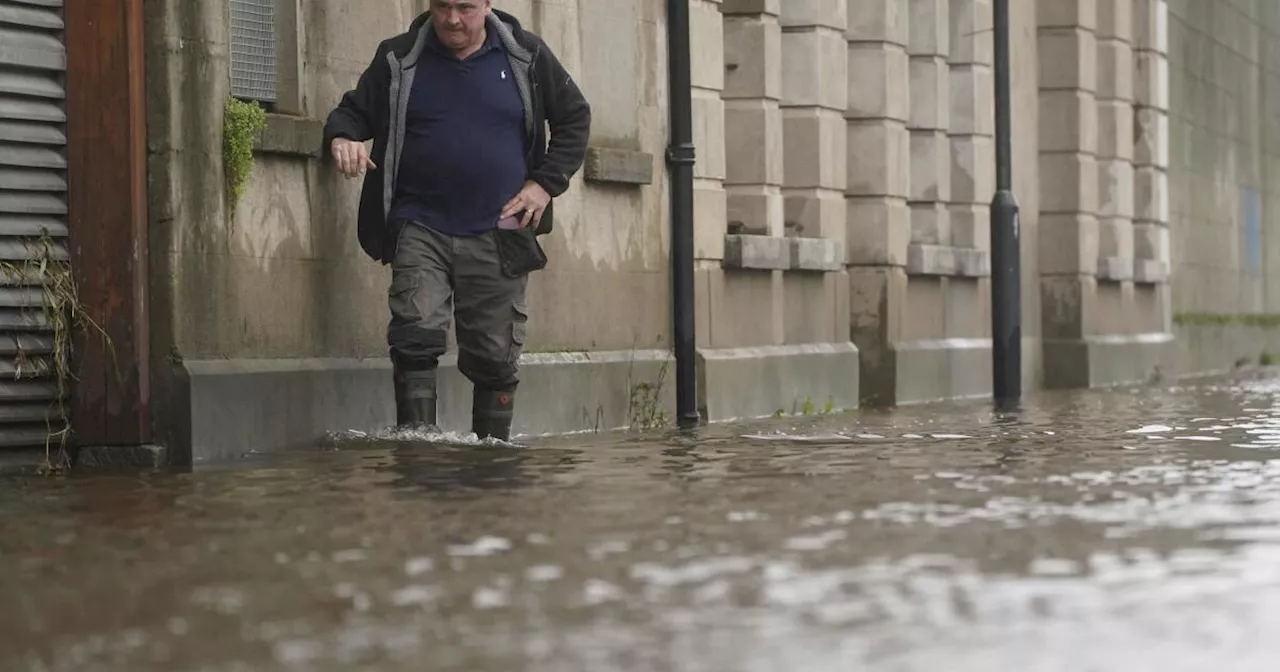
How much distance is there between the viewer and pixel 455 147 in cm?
1042

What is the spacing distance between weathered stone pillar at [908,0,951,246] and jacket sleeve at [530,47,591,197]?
7.98 meters

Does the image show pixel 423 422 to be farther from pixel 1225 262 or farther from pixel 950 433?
pixel 1225 262

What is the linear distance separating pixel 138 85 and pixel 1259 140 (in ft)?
68.8

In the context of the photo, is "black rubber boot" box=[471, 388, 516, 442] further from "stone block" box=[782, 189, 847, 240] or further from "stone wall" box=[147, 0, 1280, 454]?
"stone block" box=[782, 189, 847, 240]

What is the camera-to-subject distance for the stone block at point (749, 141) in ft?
50.4

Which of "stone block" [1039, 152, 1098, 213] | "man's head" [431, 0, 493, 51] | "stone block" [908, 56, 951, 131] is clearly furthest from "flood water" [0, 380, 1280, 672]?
"stone block" [1039, 152, 1098, 213]

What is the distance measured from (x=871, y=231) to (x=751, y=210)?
1.87m

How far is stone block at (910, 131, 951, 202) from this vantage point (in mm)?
18531

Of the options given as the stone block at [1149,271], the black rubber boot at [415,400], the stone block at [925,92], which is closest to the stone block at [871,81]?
the stone block at [925,92]

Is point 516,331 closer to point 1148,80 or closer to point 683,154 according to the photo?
point 683,154

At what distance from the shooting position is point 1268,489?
7.59 meters

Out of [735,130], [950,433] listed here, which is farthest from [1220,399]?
[950,433]

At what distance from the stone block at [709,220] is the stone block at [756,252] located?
0.32 ft

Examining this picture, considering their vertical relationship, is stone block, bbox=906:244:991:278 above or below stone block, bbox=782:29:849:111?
below
